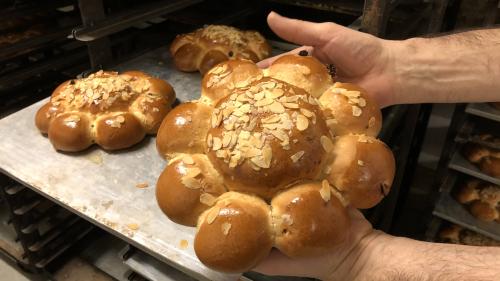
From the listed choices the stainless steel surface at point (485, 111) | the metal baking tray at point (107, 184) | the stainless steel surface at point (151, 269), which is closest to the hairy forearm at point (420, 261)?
the metal baking tray at point (107, 184)

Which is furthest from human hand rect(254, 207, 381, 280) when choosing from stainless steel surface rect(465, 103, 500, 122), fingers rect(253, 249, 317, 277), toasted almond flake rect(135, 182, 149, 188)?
stainless steel surface rect(465, 103, 500, 122)

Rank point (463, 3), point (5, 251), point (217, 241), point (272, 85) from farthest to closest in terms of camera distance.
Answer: point (463, 3) < point (5, 251) < point (272, 85) < point (217, 241)

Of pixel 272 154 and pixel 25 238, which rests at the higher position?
pixel 272 154

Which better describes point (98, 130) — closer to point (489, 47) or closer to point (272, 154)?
point (272, 154)

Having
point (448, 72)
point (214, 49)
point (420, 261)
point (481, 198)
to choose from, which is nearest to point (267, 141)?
point (420, 261)

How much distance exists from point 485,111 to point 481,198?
0.45m

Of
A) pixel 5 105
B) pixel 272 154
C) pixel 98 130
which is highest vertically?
pixel 272 154

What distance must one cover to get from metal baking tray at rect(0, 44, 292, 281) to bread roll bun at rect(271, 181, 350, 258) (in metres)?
0.29

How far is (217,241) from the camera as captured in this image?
0.77 meters

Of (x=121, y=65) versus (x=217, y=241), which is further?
(x=121, y=65)

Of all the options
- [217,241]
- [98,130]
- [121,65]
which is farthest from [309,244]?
[121,65]

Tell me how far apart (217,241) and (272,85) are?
1.19 feet

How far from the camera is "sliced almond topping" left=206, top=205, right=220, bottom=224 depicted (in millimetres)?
790

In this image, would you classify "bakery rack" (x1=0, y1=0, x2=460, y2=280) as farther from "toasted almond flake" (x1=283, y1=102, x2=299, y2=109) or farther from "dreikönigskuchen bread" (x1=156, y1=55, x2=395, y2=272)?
"toasted almond flake" (x1=283, y1=102, x2=299, y2=109)
